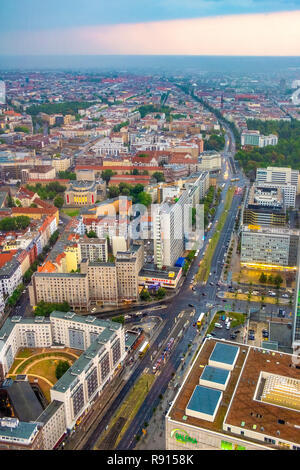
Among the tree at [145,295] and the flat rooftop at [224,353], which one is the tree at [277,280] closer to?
the tree at [145,295]

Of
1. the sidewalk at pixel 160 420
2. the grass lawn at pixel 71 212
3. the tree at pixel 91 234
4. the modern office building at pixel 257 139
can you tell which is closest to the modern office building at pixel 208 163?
the modern office building at pixel 257 139

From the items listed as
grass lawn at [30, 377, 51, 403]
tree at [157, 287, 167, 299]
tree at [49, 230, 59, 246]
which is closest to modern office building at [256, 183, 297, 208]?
tree at [157, 287, 167, 299]

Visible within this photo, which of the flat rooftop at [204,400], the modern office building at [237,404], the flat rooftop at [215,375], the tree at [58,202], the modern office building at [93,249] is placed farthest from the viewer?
the tree at [58,202]

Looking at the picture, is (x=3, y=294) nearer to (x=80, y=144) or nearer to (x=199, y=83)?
(x=80, y=144)

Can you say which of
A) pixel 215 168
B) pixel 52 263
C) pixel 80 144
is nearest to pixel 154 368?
pixel 52 263

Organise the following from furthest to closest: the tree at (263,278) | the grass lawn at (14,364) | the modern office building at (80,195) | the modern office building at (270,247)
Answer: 1. the modern office building at (80,195)
2. the modern office building at (270,247)
3. the tree at (263,278)
4. the grass lawn at (14,364)

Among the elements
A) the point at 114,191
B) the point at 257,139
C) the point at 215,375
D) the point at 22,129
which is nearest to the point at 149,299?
the point at 215,375

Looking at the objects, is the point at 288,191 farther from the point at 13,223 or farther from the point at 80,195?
the point at 13,223

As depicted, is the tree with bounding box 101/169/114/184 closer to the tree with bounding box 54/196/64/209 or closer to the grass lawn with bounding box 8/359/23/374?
the tree with bounding box 54/196/64/209

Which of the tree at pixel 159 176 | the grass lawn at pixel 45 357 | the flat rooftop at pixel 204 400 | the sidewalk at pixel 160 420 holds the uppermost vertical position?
the tree at pixel 159 176
